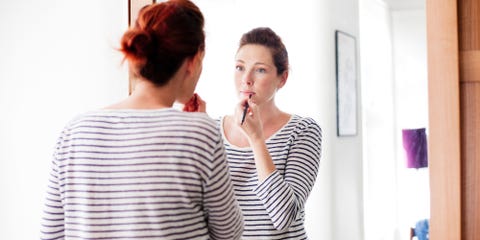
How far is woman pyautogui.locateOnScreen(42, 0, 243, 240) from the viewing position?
Result: 0.80m

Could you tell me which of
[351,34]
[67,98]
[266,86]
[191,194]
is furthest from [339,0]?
[67,98]

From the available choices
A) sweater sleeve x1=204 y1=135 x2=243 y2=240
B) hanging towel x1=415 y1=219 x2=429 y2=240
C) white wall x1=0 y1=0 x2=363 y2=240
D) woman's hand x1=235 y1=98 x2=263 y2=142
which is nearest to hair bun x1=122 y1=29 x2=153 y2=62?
sweater sleeve x1=204 y1=135 x2=243 y2=240

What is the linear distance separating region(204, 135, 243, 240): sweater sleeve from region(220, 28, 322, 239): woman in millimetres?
183

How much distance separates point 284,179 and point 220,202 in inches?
11.4

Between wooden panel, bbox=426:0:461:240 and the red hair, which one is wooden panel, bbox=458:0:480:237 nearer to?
wooden panel, bbox=426:0:461:240

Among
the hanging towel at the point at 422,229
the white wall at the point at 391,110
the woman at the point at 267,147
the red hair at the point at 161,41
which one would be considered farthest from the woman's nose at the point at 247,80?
the hanging towel at the point at 422,229

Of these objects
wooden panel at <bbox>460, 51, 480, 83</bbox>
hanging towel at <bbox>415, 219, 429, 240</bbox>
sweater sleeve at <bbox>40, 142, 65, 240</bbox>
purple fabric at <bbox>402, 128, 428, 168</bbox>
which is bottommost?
hanging towel at <bbox>415, 219, 429, 240</bbox>

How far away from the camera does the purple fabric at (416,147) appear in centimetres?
95

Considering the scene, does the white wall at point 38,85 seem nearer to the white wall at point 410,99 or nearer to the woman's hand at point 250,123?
the woman's hand at point 250,123

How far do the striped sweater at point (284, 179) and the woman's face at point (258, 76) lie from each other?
9 centimetres

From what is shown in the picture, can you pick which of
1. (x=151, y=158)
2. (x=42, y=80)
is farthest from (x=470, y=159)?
(x=42, y=80)

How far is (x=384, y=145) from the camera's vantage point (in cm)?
101

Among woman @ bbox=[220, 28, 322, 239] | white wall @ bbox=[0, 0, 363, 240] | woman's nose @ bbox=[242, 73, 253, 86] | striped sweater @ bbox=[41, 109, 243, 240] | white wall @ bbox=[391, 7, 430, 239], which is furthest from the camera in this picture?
white wall @ bbox=[0, 0, 363, 240]

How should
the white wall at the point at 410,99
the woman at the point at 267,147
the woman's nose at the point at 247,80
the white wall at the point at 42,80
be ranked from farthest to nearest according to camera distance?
the white wall at the point at 42,80
the woman's nose at the point at 247,80
the woman at the point at 267,147
the white wall at the point at 410,99
